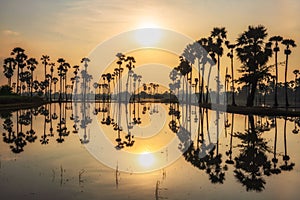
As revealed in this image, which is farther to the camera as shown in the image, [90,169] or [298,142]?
[298,142]

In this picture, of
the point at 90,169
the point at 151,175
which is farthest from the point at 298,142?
the point at 90,169

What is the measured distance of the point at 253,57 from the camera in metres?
67.8

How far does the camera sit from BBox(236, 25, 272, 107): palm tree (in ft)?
219

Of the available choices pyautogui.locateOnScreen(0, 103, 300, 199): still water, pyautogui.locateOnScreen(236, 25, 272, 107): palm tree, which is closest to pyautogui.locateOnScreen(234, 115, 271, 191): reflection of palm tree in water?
pyautogui.locateOnScreen(0, 103, 300, 199): still water

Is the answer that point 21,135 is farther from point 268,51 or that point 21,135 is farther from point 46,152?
point 268,51

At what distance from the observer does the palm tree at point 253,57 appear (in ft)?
219

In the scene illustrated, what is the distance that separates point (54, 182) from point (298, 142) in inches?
776

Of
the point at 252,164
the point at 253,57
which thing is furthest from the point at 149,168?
the point at 253,57

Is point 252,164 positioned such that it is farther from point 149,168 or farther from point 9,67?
point 9,67

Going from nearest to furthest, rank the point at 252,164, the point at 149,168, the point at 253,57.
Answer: the point at 149,168 → the point at 252,164 → the point at 253,57

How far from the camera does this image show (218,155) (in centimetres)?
1992

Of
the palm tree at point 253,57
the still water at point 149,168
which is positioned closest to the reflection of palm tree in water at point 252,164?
the still water at point 149,168

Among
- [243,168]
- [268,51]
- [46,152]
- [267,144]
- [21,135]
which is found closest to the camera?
[243,168]

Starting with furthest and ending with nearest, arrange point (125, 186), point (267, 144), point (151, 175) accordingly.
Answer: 1. point (267, 144)
2. point (151, 175)
3. point (125, 186)
